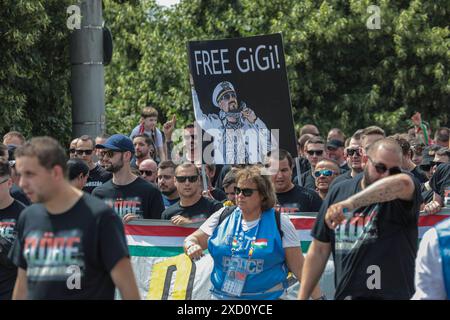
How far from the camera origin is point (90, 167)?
1212 centimetres

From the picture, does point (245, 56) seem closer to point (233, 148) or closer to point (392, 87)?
point (233, 148)

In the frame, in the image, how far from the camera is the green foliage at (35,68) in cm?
1561

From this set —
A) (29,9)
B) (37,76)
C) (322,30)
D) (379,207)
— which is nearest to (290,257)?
(379,207)

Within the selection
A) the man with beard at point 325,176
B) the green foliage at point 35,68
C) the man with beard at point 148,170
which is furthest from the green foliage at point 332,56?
the man with beard at point 325,176

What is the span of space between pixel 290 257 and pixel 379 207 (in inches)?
41.5

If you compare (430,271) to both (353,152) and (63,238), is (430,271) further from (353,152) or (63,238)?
(353,152)

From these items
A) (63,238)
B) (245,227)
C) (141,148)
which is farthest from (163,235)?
(63,238)

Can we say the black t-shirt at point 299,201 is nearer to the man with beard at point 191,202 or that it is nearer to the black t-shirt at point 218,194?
the man with beard at point 191,202

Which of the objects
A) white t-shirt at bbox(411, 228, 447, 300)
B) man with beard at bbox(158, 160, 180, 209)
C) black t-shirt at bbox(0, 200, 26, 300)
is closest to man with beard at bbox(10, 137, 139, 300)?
white t-shirt at bbox(411, 228, 447, 300)

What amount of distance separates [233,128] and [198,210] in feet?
5.26

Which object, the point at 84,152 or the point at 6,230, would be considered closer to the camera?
the point at 6,230

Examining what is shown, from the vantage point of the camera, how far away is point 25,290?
253 inches

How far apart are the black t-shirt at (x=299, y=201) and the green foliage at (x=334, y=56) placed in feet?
52.0

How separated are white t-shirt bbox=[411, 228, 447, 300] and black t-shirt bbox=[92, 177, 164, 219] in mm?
4948
